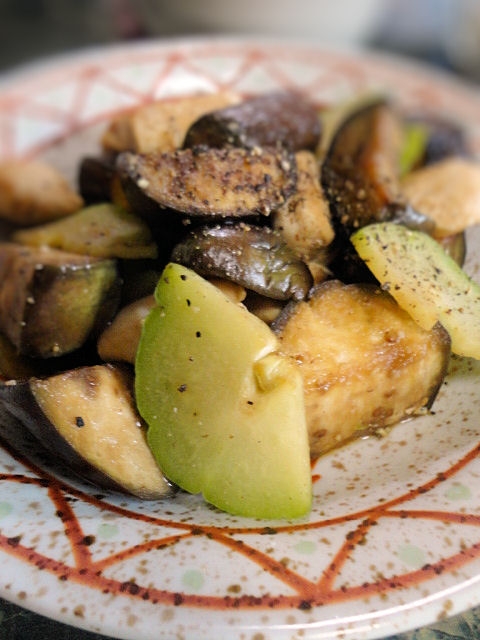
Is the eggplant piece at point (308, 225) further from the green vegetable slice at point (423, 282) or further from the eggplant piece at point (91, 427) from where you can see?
the eggplant piece at point (91, 427)

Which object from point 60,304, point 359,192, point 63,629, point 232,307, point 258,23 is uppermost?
point 258,23

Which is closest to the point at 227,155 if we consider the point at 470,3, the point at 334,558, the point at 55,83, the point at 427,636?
the point at 334,558

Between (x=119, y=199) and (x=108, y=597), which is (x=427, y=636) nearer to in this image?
(x=108, y=597)

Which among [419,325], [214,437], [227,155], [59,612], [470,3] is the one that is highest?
[470,3]

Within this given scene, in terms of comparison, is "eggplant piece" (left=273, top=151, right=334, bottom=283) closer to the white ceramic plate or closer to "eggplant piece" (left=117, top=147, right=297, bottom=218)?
"eggplant piece" (left=117, top=147, right=297, bottom=218)

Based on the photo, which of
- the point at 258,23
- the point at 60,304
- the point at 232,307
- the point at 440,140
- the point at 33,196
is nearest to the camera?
the point at 232,307

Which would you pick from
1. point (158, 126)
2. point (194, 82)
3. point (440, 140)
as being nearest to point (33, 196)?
point (158, 126)

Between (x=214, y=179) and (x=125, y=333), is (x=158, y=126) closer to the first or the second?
(x=214, y=179)
